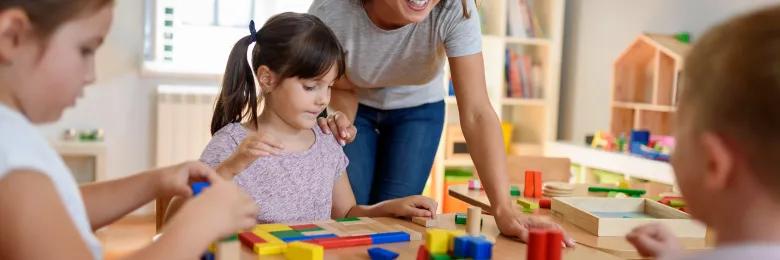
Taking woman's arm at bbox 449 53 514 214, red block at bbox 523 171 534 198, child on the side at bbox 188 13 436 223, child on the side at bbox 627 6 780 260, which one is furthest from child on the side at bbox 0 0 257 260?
red block at bbox 523 171 534 198

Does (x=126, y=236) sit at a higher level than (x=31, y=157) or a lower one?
lower

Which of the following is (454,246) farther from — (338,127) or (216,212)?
(338,127)

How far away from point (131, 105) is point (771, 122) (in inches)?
151

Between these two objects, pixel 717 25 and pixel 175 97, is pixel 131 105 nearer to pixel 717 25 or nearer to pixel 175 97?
pixel 175 97

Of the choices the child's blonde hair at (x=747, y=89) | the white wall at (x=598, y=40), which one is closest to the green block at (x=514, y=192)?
the child's blonde hair at (x=747, y=89)

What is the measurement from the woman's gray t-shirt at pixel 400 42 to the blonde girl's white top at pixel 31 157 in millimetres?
1079

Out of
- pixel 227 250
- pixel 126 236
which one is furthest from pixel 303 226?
pixel 126 236

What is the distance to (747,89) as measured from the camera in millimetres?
690

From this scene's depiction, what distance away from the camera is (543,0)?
423 cm

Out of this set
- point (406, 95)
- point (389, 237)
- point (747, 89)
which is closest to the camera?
point (747, 89)

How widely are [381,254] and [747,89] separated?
609 mm

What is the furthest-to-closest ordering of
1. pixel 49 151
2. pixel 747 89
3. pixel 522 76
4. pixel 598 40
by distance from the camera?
1. pixel 522 76
2. pixel 598 40
3. pixel 49 151
4. pixel 747 89

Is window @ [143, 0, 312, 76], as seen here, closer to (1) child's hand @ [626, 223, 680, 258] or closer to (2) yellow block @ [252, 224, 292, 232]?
(2) yellow block @ [252, 224, 292, 232]

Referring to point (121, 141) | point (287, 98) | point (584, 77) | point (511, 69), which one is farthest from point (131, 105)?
point (287, 98)
